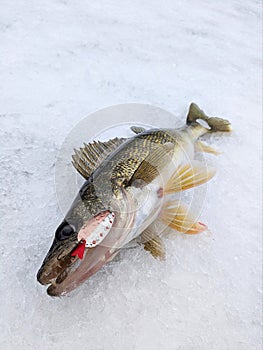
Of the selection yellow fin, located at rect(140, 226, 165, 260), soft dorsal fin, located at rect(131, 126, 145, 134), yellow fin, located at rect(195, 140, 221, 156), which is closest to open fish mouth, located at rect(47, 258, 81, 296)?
yellow fin, located at rect(140, 226, 165, 260)

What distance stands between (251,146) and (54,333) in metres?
1.37

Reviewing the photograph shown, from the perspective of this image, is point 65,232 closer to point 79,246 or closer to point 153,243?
point 79,246

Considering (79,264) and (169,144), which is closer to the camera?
(79,264)

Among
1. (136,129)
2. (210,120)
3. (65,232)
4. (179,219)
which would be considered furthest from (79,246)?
(210,120)

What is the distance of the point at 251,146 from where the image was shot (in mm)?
2268

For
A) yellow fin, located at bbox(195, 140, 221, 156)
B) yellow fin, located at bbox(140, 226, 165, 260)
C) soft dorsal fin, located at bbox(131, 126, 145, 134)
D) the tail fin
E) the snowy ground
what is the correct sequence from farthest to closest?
the tail fin < yellow fin, located at bbox(195, 140, 221, 156) < soft dorsal fin, located at bbox(131, 126, 145, 134) < yellow fin, located at bbox(140, 226, 165, 260) < the snowy ground

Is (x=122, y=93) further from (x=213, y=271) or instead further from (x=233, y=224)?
(x=213, y=271)

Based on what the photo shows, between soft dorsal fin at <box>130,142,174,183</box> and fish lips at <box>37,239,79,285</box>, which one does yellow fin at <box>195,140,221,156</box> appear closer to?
soft dorsal fin at <box>130,142,174,183</box>

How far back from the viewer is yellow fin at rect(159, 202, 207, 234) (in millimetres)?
1765

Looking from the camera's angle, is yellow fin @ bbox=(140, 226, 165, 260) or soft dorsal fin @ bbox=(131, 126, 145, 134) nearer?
yellow fin @ bbox=(140, 226, 165, 260)

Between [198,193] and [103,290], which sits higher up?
[198,193]

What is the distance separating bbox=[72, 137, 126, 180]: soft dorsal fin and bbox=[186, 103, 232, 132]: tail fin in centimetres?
65

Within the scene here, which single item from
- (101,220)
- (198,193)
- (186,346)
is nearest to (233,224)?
(198,193)

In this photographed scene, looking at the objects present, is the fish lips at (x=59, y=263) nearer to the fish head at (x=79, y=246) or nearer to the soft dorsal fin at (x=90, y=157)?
the fish head at (x=79, y=246)
